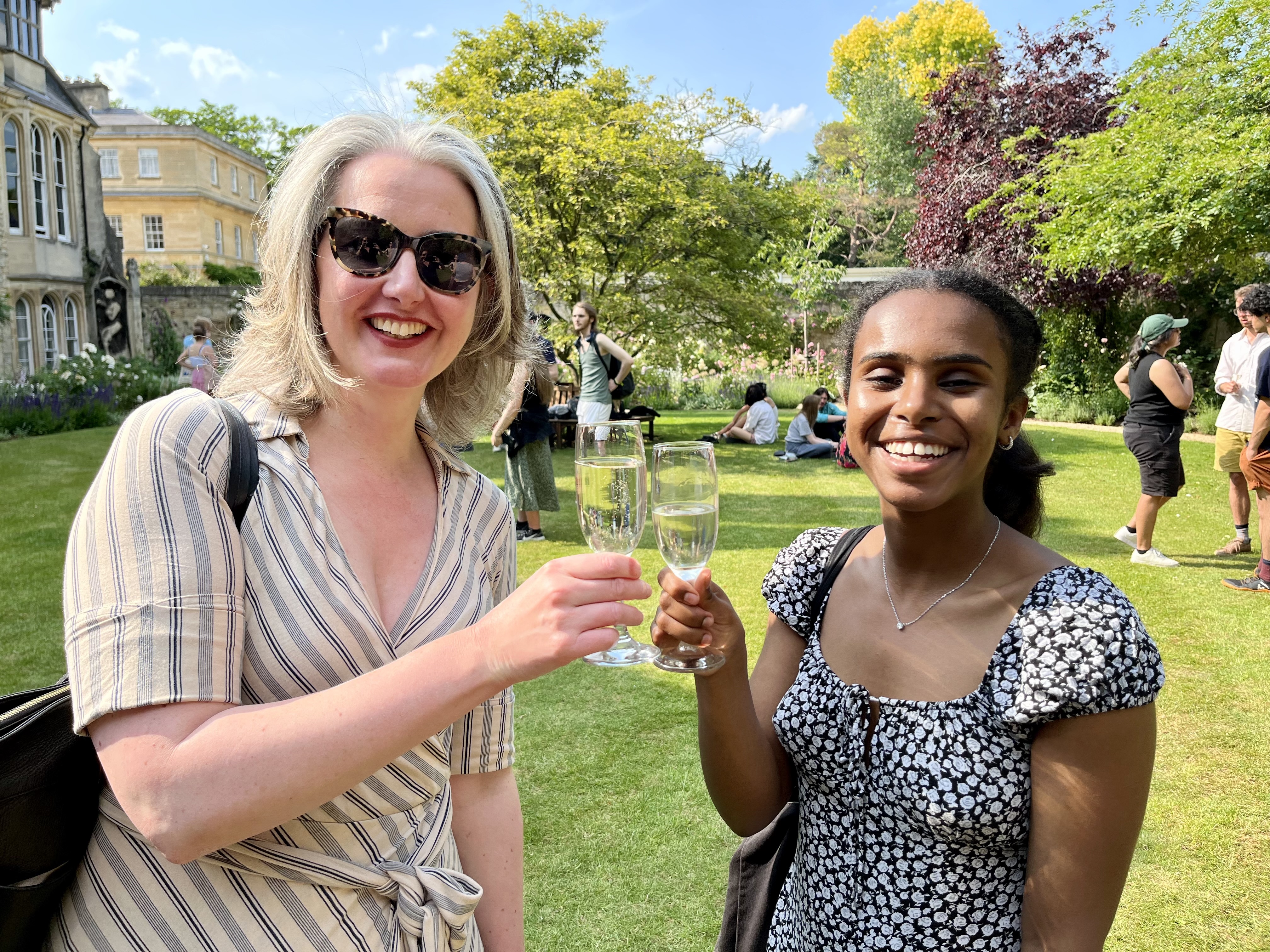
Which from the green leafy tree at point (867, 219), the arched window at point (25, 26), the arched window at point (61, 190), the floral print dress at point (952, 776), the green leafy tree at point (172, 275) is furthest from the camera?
the green leafy tree at point (172, 275)

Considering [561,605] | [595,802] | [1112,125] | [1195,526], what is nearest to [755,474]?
[1195,526]

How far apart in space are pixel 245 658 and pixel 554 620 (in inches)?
20.7

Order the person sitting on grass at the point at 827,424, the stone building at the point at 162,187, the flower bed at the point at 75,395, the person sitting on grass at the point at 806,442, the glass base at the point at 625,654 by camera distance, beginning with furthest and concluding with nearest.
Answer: the stone building at the point at 162,187 → the flower bed at the point at 75,395 → the person sitting on grass at the point at 827,424 → the person sitting on grass at the point at 806,442 → the glass base at the point at 625,654

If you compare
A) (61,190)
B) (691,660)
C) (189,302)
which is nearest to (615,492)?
(691,660)

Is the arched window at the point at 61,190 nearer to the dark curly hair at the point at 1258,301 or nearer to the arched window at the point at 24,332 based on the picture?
the arched window at the point at 24,332

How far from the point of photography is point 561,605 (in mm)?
1172

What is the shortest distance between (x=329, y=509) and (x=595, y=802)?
3.03m

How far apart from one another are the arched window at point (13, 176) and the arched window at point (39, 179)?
79 cm

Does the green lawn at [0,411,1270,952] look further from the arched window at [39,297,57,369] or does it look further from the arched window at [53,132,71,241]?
the arched window at [53,132,71,241]

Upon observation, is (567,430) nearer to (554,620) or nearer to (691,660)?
(691,660)

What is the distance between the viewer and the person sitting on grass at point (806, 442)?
14.6m

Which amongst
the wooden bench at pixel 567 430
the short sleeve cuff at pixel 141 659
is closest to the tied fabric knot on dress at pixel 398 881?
the short sleeve cuff at pixel 141 659

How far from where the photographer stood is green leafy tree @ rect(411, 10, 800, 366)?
14.7 m

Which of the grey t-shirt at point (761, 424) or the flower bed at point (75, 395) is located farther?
the flower bed at point (75, 395)
